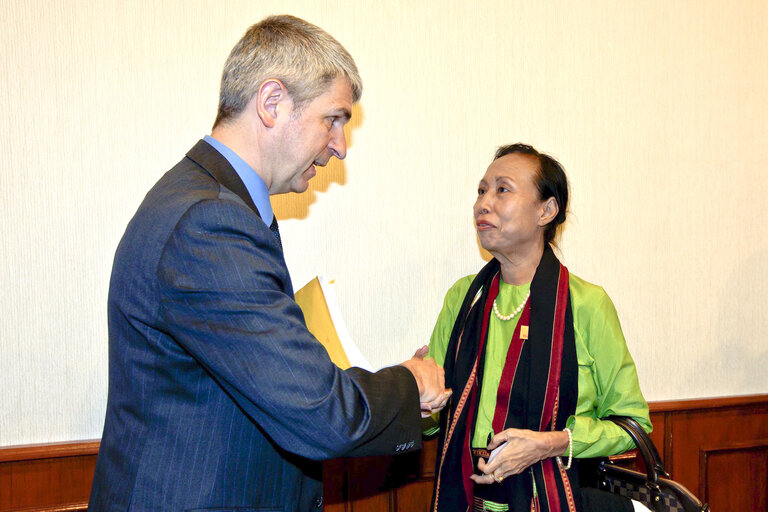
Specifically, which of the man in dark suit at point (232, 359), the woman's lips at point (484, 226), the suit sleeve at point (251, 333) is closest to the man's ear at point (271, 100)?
the man in dark suit at point (232, 359)

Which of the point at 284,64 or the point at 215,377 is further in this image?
the point at 284,64

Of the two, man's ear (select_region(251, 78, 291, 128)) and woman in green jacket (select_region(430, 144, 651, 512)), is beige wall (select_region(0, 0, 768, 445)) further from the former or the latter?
man's ear (select_region(251, 78, 291, 128))

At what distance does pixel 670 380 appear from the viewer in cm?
278

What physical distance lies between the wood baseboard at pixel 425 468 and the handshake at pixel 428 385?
3.85ft

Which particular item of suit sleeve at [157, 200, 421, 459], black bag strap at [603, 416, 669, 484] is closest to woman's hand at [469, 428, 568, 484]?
black bag strap at [603, 416, 669, 484]

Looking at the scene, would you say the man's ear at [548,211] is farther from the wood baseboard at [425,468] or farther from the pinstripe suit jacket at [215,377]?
the pinstripe suit jacket at [215,377]

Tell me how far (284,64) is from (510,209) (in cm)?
101

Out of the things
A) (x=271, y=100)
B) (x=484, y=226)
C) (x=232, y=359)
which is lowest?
(x=232, y=359)

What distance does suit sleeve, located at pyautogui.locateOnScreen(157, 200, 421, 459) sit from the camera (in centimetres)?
104

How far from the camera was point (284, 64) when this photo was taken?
1315 mm

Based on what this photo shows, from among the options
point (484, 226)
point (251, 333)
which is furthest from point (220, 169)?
point (484, 226)

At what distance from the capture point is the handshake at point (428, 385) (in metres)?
1.29

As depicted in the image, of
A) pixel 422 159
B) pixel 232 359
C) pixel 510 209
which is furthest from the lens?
pixel 422 159

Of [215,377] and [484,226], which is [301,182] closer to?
[215,377]
